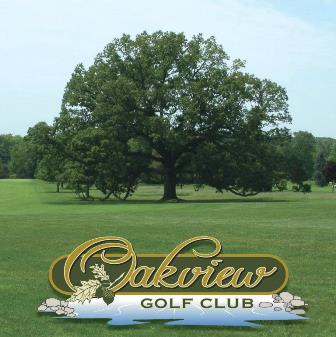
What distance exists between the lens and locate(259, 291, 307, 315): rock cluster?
27.6 feet

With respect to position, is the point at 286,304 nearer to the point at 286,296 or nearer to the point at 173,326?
the point at 286,296

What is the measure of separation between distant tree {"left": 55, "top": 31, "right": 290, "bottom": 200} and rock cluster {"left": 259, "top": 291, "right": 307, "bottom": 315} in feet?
133

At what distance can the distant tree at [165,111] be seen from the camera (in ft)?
168

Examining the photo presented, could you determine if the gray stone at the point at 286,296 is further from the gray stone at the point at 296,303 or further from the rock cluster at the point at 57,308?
the rock cluster at the point at 57,308

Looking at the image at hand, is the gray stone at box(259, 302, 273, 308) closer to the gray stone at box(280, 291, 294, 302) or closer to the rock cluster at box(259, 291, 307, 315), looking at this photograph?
the rock cluster at box(259, 291, 307, 315)

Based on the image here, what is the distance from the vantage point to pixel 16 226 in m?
24.1

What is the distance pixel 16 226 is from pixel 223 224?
760 cm

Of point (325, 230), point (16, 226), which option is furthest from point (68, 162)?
point (325, 230)

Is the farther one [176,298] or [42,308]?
[42,308]

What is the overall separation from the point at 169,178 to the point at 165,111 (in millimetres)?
5593

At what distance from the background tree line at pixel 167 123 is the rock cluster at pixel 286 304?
135 feet

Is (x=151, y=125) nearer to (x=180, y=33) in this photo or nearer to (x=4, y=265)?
(x=180, y=33)

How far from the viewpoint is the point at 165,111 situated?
53.3 m

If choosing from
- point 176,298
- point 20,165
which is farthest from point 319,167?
point 176,298
